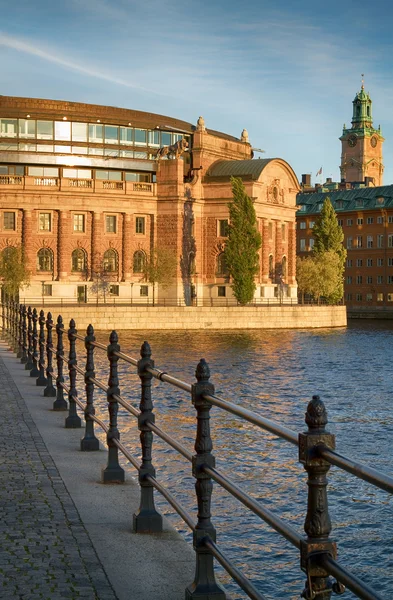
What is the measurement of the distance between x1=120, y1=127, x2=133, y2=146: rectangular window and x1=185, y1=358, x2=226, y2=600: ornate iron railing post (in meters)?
94.1

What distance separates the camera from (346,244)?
133125 mm

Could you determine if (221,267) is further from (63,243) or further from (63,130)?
(63,130)

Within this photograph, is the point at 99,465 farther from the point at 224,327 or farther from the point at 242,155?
the point at 242,155

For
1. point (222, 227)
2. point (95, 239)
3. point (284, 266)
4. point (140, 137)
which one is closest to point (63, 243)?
point (95, 239)

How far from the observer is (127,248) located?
3750 inches

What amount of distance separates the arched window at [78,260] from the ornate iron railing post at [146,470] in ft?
277

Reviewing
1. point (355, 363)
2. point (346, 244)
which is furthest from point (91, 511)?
point (346, 244)

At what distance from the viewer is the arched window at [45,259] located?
90.5 metres

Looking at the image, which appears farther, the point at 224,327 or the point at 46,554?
the point at 224,327

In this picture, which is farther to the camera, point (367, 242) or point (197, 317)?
point (367, 242)

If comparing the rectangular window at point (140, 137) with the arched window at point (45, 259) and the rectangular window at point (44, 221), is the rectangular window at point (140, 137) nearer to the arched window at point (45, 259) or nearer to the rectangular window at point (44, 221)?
the rectangular window at point (44, 221)

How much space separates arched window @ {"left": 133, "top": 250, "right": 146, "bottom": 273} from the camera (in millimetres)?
95562

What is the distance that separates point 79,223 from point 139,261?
7.73m

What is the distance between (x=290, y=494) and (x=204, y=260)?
83804 millimetres
